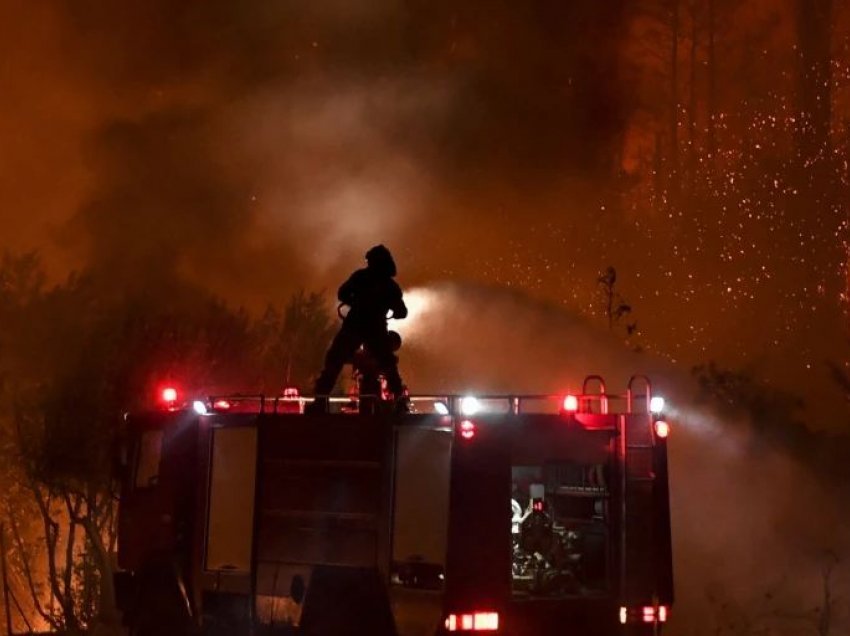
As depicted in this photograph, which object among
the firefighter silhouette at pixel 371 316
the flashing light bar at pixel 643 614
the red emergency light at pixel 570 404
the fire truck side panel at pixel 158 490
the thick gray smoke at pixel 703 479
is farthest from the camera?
the thick gray smoke at pixel 703 479

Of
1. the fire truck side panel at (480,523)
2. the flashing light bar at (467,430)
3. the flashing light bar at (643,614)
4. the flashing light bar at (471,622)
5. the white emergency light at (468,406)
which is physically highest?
the white emergency light at (468,406)

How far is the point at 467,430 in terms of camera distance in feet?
23.9

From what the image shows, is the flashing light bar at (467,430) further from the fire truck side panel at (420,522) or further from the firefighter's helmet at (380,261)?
the firefighter's helmet at (380,261)

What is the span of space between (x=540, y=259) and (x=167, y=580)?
14.7 m

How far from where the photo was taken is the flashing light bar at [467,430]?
23.9 feet

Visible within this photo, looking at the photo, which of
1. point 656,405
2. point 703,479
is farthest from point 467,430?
point 703,479

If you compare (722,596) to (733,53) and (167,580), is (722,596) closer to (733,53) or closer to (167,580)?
(167,580)

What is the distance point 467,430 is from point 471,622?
3.89ft

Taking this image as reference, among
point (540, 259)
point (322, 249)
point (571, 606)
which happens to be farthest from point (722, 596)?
point (322, 249)

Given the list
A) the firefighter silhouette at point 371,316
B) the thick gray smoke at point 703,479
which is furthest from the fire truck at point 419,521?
the thick gray smoke at point 703,479

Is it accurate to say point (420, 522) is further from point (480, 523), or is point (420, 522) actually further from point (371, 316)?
point (371, 316)

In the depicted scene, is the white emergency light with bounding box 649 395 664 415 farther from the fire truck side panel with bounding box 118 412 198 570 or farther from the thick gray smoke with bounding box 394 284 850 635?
the thick gray smoke with bounding box 394 284 850 635

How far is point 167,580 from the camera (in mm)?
8867

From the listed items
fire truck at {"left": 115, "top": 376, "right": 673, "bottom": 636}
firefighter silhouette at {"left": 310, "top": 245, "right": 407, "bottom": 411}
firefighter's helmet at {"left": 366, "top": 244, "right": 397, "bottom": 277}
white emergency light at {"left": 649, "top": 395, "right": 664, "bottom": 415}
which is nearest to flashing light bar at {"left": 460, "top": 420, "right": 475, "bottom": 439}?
fire truck at {"left": 115, "top": 376, "right": 673, "bottom": 636}
